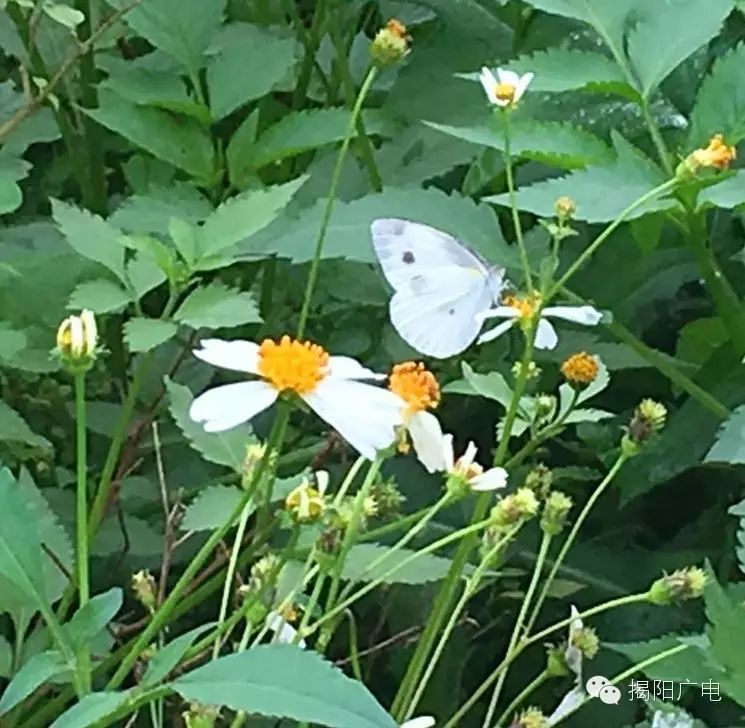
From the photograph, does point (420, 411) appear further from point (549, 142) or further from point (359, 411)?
point (549, 142)

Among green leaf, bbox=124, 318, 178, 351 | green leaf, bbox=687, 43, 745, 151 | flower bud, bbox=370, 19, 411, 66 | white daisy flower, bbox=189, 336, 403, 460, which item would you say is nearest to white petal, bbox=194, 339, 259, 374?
A: white daisy flower, bbox=189, 336, 403, 460

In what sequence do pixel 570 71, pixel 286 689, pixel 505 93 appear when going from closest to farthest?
pixel 286 689, pixel 505 93, pixel 570 71

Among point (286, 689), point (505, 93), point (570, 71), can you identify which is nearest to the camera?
point (286, 689)

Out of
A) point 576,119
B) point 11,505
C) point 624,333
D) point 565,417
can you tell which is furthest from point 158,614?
point 576,119

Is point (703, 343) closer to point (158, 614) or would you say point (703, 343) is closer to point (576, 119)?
point (576, 119)

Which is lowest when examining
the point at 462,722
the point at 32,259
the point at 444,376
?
the point at 462,722

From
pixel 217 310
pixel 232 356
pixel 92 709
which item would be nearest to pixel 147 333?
pixel 217 310

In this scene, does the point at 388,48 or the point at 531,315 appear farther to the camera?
the point at 388,48
